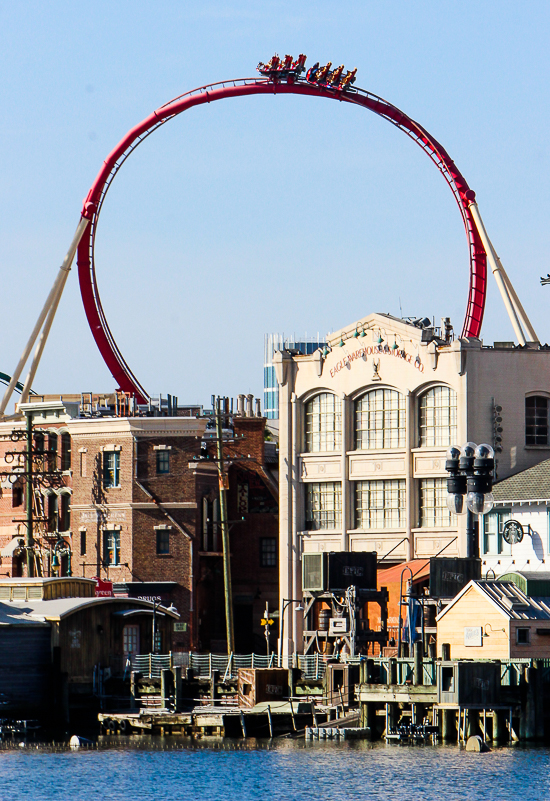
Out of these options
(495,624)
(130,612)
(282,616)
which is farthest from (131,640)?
(495,624)

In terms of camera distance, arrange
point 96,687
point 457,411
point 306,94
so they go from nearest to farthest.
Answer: point 96,687 → point 457,411 → point 306,94

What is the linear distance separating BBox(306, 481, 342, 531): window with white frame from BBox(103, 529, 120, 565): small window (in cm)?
1114

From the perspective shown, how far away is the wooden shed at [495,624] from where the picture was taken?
60.6 m

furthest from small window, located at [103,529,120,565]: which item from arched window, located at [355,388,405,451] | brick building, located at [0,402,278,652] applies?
arched window, located at [355,388,405,451]

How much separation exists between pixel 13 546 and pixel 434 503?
26.4m

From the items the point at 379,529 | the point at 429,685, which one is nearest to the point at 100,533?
the point at 379,529

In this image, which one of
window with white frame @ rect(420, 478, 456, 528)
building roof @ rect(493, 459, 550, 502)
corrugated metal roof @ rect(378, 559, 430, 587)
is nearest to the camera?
building roof @ rect(493, 459, 550, 502)

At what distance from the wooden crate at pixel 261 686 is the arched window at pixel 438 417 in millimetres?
17805

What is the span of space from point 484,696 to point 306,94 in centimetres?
4343

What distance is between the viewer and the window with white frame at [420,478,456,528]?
3152 inches

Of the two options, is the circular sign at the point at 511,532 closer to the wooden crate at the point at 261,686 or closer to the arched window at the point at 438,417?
the arched window at the point at 438,417

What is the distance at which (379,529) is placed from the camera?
270ft

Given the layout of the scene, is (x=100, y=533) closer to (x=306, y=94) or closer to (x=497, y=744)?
(x=306, y=94)

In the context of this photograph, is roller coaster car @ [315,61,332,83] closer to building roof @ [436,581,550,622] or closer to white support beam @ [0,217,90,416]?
white support beam @ [0,217,90,416]
